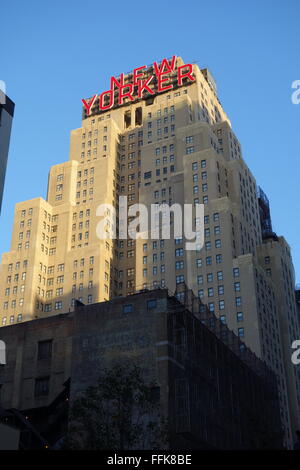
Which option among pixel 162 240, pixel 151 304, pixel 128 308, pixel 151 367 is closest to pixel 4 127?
pixel 128 308

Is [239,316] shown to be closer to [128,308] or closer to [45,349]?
[45,349]

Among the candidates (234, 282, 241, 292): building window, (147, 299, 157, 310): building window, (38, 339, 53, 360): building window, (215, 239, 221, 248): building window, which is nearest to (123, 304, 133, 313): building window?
(147, 299, 157, 310): building window

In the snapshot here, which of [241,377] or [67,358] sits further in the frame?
[241,377]

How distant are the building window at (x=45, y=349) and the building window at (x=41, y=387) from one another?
9.92 ft

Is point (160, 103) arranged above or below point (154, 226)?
above

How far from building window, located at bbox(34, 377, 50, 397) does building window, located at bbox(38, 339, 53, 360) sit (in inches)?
119

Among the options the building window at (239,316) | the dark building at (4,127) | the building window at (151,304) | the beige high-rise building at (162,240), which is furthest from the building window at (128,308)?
the building window at (239,316)

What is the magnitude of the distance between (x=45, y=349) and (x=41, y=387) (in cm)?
527

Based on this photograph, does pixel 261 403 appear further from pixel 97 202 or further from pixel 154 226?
pixel 97 202

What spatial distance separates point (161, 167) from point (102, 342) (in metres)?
94.8

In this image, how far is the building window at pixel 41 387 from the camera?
89375 millimetres

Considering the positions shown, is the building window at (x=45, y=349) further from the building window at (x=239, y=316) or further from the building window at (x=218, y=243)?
the building window at (x=218, y=243)

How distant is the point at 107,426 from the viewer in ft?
193

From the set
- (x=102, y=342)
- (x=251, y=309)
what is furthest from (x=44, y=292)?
(x=102, y=342)
